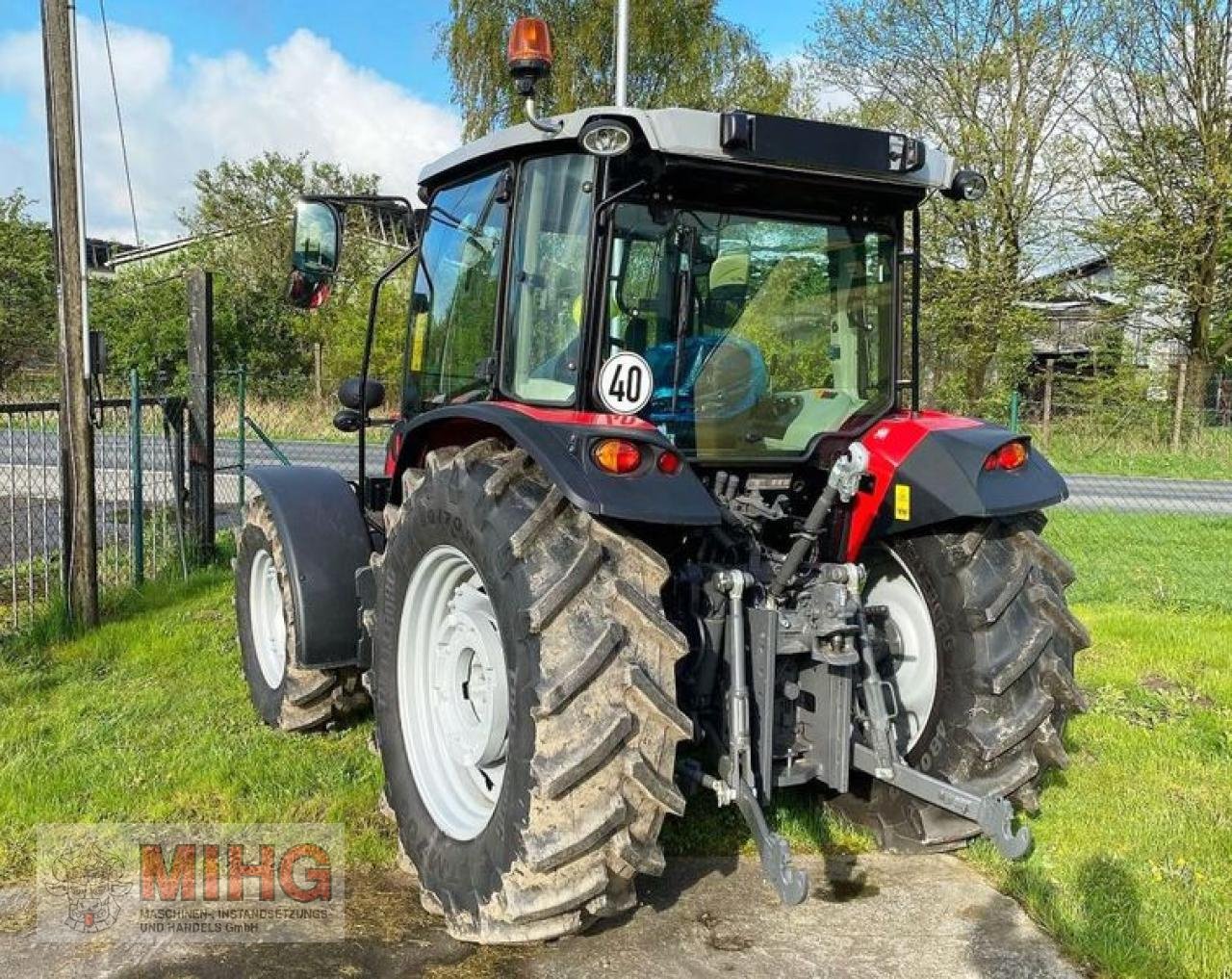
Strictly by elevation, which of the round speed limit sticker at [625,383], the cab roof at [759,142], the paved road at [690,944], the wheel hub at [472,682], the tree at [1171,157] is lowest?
the paved road at [690,944]

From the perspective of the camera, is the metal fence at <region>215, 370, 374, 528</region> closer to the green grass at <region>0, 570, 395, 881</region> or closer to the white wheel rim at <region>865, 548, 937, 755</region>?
the green grass at <region>0, 570, 395, 881</region>

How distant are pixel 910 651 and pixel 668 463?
1342 millimetres

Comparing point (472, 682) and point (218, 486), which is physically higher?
point (472, 682)

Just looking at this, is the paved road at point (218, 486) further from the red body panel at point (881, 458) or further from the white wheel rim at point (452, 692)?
the red body panel at point (881, 458)

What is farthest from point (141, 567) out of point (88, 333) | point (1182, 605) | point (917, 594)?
point (1182, 605)

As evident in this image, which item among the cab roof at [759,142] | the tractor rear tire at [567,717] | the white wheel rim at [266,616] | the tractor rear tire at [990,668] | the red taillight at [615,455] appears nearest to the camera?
the tractor rear tire at [567,717]

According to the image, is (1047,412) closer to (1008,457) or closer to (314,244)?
(1008,457)

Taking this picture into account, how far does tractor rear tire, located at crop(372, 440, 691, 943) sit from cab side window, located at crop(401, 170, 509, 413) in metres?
0.86

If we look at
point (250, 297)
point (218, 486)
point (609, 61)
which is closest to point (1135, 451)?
point (609, 61)

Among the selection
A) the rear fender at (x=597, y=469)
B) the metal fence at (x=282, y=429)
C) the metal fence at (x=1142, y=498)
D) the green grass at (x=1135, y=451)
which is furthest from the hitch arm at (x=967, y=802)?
the green grass at (x=1135, y=451)

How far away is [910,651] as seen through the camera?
3607 mm

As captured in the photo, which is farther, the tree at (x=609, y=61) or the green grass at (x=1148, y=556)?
the tree at (x=609, y=61)

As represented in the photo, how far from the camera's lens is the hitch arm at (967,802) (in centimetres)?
282

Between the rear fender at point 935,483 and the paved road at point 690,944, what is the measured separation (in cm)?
111
